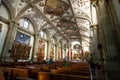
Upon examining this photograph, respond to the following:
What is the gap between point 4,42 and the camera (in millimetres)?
10469

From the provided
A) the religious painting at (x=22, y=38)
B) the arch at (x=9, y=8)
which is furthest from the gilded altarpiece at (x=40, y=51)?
the arch at (x=9, y=8)

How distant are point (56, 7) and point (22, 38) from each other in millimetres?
6625

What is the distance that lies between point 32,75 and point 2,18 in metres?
9.24

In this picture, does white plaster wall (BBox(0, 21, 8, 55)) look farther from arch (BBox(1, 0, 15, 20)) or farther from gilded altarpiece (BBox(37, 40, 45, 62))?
gilded altarpiece (BBox(37, 40, 45, 62))

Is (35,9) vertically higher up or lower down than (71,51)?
higher up

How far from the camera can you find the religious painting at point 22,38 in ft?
41.8

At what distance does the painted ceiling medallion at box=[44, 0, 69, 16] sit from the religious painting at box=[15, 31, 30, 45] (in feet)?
15.6

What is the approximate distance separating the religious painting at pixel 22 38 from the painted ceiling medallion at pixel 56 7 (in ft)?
15.6

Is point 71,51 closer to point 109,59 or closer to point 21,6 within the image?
point 21,6

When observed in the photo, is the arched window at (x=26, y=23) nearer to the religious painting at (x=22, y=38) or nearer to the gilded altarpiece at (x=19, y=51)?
the religious painting at (x=22, y=38)

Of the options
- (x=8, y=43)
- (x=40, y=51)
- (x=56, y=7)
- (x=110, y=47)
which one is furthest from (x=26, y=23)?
(x=110, y=47)

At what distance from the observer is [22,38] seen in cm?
1353

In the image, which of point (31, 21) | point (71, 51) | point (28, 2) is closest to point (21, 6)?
point (28, 2)

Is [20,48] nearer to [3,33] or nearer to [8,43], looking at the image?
[8,43]
